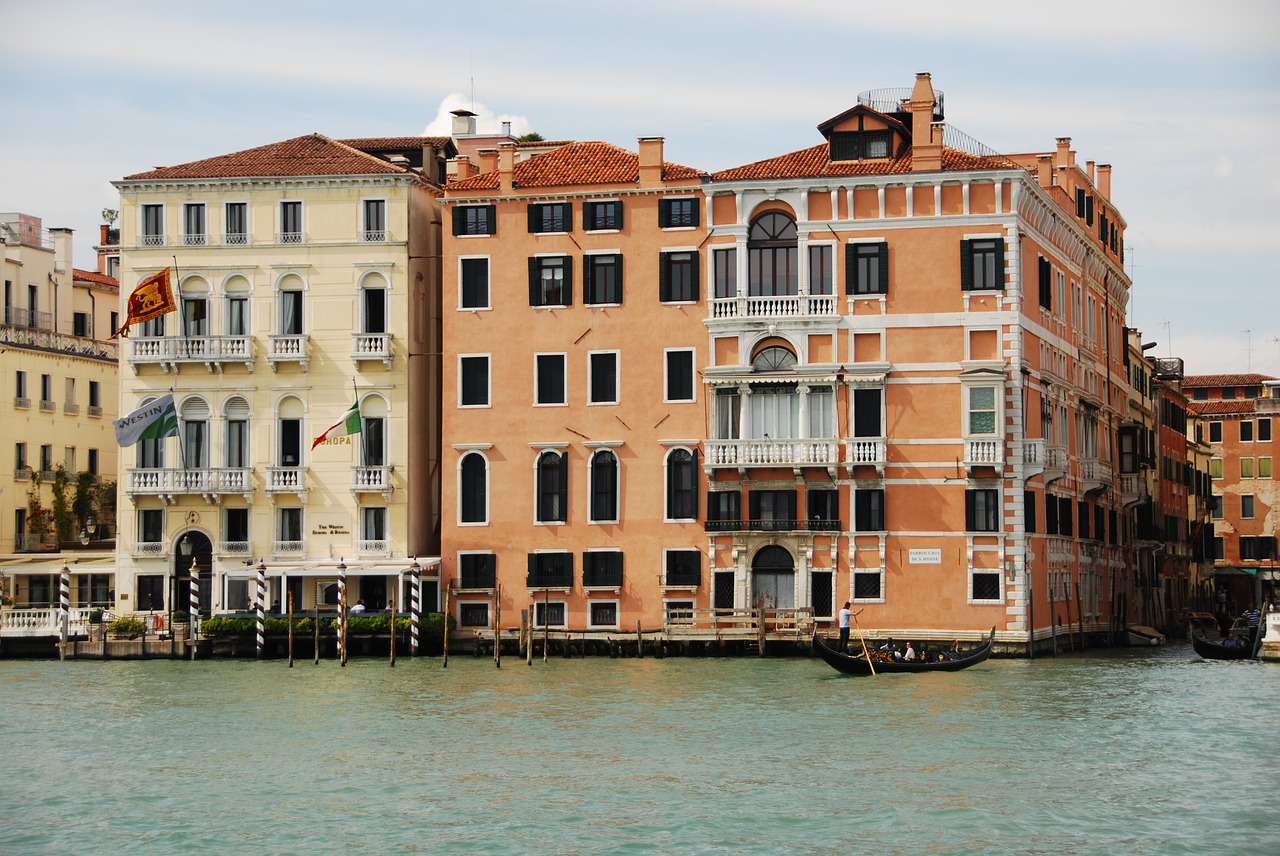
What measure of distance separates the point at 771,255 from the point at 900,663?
1103 centimetres

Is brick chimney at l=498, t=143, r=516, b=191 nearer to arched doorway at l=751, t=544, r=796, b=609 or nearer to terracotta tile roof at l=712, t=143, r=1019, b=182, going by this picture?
terracotta tile roof at l=712, t=143, r=1019, b=182

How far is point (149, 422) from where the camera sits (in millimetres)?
47344

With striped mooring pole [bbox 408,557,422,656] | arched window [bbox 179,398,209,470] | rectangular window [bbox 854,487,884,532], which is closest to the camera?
rectangular window [bbox 854,487,884,532]

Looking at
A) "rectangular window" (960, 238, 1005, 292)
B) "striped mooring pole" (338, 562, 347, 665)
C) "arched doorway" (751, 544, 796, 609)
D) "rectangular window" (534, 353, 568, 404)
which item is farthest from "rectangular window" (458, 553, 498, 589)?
"rectangular window" (960, 238, 1005, 292)

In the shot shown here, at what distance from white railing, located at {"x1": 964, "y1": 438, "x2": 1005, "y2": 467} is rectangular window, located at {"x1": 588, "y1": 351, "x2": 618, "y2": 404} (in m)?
8.51

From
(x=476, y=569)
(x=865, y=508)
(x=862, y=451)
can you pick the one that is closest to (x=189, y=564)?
(x=476, y=569)

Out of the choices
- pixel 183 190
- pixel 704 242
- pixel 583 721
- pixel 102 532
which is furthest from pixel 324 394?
pixel 583 721

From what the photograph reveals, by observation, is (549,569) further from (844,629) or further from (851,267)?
(851,267)

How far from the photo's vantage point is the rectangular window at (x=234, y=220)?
48.8m

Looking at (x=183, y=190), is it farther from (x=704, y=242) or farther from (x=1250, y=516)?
(x=1250, y=516)

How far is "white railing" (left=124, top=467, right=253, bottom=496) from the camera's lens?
158 feet

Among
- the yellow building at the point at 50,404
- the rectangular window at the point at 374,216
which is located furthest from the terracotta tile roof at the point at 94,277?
the rectangular window at the point at 374,216

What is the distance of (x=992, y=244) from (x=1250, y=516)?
42449 millimetres

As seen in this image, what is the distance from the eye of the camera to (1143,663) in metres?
44.8
